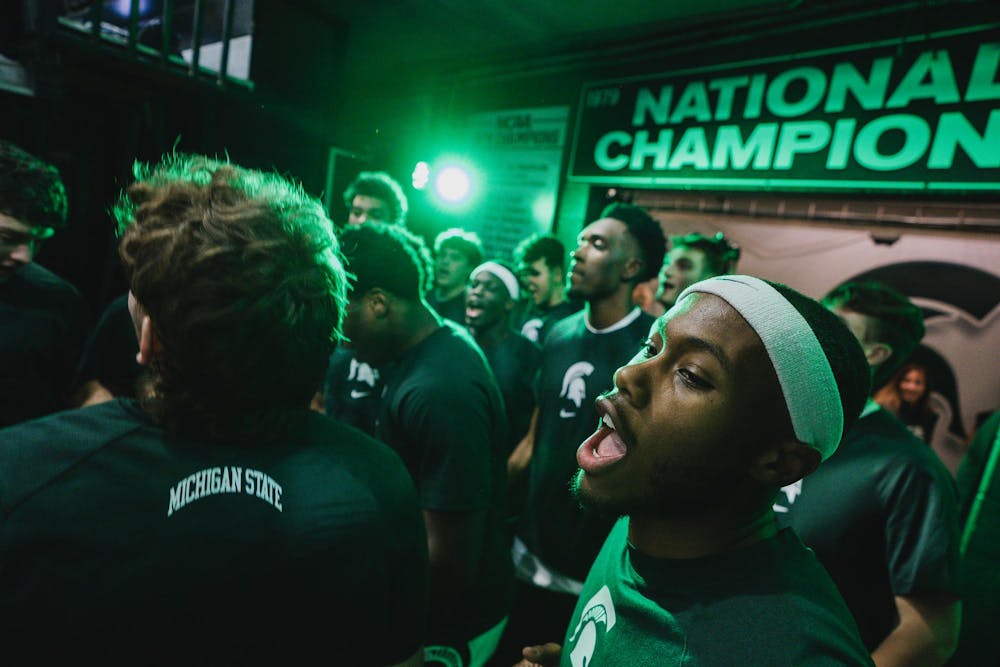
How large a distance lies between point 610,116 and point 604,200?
2.83 feet

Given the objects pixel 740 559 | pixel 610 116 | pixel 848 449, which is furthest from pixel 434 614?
pixel 610 116

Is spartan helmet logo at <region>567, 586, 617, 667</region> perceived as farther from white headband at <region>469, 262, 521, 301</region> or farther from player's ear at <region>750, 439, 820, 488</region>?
white headband at <region>469, 262, 521, 301</region>

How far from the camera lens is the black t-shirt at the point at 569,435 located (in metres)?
2.54

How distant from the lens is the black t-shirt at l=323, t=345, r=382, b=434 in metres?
2.52

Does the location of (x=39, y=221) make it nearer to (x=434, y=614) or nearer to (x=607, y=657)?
(x=434, y=614)

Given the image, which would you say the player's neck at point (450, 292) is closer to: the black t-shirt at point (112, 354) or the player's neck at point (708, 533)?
the black t-shirt at point (112, 354)

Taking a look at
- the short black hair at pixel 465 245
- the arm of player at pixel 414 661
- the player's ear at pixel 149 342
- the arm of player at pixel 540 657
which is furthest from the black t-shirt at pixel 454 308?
the player's ear at pixel 149 342

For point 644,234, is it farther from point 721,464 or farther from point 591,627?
point 591,627

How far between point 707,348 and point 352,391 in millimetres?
1924

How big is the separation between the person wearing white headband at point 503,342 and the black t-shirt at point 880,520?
213 centimetres

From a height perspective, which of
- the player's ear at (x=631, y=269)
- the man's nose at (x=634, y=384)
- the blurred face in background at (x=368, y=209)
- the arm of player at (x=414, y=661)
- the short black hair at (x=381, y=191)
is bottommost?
the arm of player at (x=414, y=661)

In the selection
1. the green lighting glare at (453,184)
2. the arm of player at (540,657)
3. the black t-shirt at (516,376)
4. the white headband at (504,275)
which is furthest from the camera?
the green lighting glare at (453,184)

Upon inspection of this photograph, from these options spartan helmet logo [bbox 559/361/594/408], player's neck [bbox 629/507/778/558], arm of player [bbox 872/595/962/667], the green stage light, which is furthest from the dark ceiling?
player's neck [bbox 629/507/778/558]

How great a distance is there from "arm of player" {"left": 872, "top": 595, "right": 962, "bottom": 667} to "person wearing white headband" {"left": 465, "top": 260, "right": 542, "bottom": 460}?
243 cm
